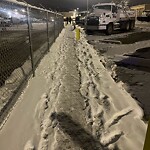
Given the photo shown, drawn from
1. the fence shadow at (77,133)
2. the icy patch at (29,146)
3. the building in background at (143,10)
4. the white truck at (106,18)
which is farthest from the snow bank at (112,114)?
the building in background at (143,10)

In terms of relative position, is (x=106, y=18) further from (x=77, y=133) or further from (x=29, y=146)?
(x=29, y=146)

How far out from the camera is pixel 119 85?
5.59m

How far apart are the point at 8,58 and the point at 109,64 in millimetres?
3468

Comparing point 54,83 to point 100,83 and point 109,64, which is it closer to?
point 100,83

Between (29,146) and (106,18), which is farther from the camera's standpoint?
(106,18)

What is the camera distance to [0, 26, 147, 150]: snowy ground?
306 cm

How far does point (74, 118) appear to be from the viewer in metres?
3.70

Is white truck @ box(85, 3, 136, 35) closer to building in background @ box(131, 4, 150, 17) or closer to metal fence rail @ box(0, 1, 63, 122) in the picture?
metal fence rail @ box(0, 1, 63, 122)

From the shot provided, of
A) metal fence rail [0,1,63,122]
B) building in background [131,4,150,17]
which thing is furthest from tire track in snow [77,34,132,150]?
building in background [131,4,150,17]

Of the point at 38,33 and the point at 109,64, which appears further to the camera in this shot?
the point at 38,33

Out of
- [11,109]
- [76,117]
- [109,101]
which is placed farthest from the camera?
[109,101]

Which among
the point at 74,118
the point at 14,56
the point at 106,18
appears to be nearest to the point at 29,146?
the point at 74,118

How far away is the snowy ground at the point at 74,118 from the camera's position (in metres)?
3.06

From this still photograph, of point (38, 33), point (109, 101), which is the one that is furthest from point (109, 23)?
point (109, 101)
